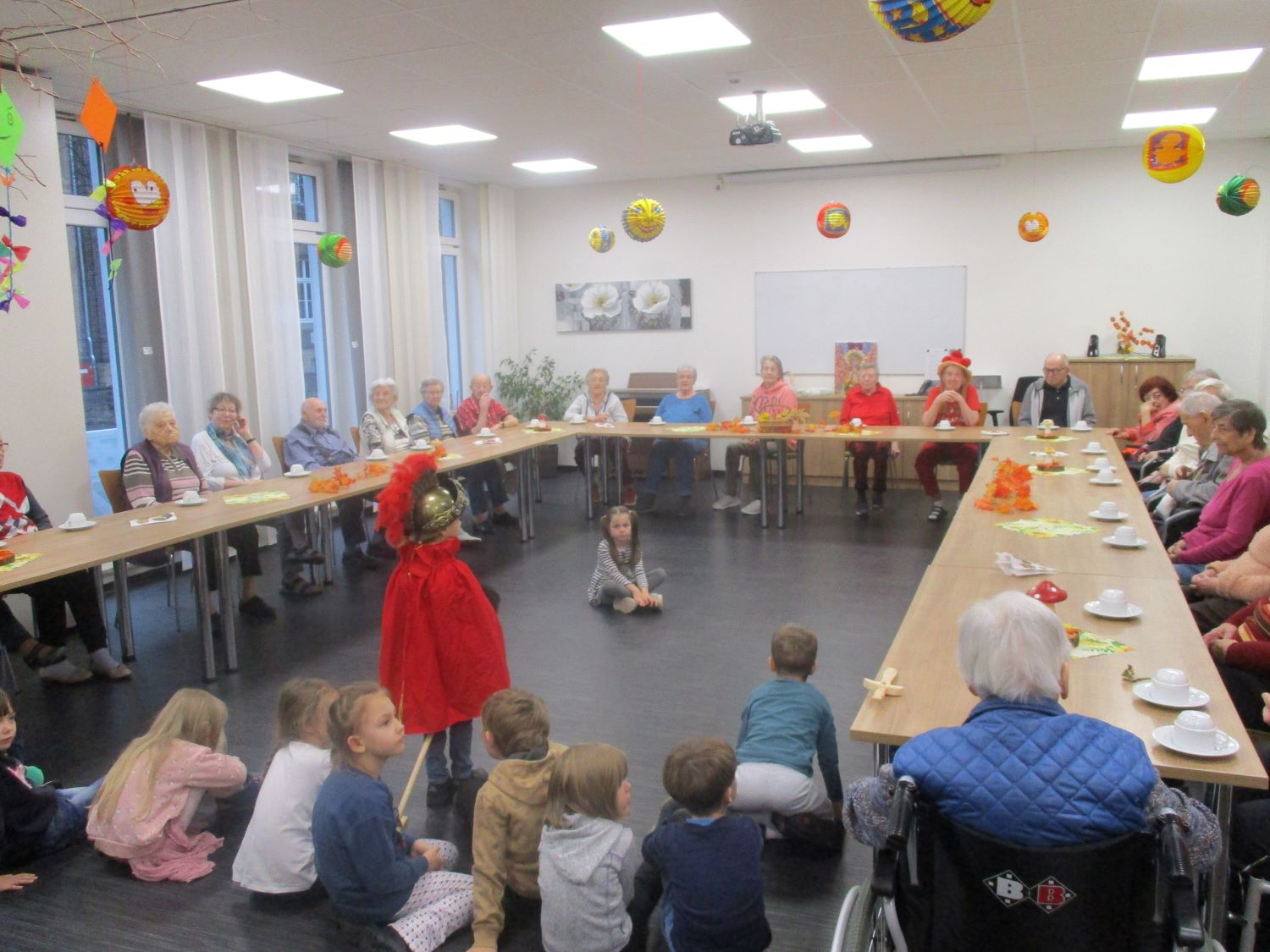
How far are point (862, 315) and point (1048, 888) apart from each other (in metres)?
8.72

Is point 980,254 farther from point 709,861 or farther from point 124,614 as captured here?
point 709,861

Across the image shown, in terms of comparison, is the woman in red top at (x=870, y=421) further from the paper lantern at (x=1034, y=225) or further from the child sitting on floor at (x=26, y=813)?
the child sitting on floor at (x=26, y=813)

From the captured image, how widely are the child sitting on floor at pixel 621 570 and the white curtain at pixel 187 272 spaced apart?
11.0 ft

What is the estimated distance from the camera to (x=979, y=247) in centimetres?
952

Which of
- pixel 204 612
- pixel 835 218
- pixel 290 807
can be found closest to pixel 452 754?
pixel 290 807

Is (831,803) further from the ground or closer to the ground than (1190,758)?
closer to the ground

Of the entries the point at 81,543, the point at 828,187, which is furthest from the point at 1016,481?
the point at 828,187

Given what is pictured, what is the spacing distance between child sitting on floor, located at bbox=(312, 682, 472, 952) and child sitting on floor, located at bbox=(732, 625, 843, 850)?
0.92 m

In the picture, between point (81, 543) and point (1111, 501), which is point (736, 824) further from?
point (81, 543)

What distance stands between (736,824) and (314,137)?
23.1ft

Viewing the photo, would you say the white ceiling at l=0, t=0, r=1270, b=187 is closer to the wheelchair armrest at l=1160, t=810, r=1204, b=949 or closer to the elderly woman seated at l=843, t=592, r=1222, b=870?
the elderly woman seated at l=843, t=592, r=1222, b=870

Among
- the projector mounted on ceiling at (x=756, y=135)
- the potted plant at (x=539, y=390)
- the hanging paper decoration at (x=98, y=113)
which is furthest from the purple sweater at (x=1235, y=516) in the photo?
the potted plant at (x=539, y=390)

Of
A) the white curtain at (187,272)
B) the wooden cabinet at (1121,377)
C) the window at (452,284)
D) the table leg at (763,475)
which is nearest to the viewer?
the white curtain at (187,272)

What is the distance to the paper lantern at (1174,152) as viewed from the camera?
5035mm
